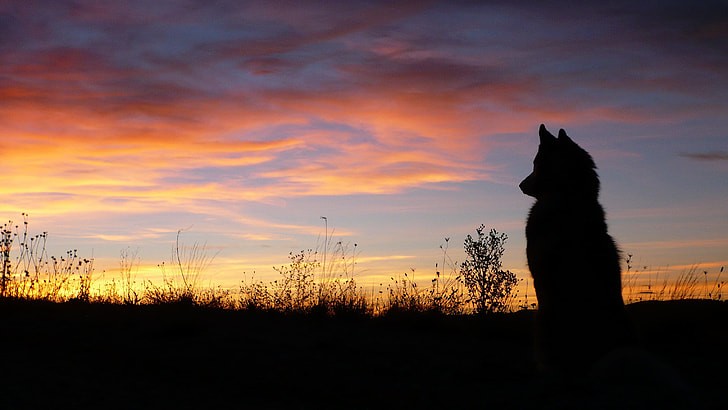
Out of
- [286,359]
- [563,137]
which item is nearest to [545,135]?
[563,137]

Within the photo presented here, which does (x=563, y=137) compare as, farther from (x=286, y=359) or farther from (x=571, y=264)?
(x=286, y=359)

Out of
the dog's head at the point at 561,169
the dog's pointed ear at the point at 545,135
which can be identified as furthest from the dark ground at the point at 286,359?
the dog's pointed ear at the point at 545,135

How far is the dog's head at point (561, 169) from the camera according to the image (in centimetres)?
670

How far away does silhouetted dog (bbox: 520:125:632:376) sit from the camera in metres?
5.94

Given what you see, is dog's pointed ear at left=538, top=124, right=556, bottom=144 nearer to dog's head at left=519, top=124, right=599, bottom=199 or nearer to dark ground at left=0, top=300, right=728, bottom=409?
dog's head at left=519, top=124, right=599, bottom=199

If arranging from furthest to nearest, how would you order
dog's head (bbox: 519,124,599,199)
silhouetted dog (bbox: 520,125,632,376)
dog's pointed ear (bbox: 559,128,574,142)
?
dog's pointed ear (bbox: 559,128,574,142) → dog's head (bbox: 519,124,599,199) → silhouetted dog (bbox: 520,125,632,376)

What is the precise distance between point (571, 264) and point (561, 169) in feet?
3.66

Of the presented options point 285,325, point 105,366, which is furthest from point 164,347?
point 285,325

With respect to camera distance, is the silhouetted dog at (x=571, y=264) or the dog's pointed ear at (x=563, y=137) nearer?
the silhouetted dog at (x=571, y=264)

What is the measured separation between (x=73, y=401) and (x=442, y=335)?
5077mm

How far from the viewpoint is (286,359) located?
25.0ft

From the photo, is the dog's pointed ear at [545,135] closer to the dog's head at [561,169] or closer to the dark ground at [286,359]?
the dog's head at [561,169]

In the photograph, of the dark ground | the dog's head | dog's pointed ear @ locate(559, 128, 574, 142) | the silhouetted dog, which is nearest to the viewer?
the silhouetted dog

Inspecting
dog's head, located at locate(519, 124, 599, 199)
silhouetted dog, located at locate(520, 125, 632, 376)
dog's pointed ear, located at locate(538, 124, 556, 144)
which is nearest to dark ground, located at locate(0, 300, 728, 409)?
silhouetted dog, located at locate(520, 125, 632, 376)
